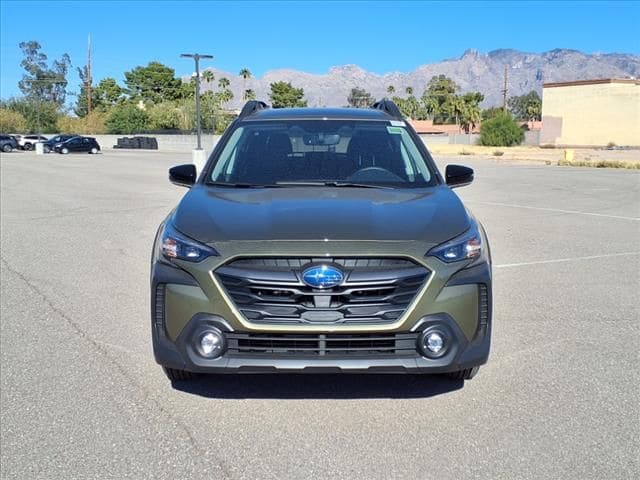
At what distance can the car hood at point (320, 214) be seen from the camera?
3668mm

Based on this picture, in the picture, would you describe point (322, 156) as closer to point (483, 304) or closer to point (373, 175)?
point (373, 175)

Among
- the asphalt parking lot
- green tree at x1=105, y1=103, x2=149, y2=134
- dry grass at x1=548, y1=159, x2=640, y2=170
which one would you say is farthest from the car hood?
green tree at x1=105, y1=103, x2=149, y2=134

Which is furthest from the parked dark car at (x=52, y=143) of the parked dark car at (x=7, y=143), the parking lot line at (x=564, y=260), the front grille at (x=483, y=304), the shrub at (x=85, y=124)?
the front grille at (x=483, y=304)

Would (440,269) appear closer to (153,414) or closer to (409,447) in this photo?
(409,447)

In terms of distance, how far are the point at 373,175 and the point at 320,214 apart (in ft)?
3.43

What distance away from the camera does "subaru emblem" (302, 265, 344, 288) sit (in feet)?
11.5

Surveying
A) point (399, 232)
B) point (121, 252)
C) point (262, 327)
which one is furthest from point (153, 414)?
point (121, 252)

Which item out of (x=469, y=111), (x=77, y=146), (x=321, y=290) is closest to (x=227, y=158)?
(x=321, y=290)

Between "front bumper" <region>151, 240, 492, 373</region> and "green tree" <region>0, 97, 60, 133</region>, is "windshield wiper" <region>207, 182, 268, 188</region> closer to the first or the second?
"front bumper" <region>151, 240, 492, 373</region>

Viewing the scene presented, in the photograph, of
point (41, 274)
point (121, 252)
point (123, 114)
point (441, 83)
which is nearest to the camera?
point (41, 274)

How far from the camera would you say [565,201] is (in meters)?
16.5

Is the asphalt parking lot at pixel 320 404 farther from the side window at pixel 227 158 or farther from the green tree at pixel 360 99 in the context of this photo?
the green tree at pixel 360 99

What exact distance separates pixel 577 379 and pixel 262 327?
2.26 m

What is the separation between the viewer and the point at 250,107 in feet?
19.3
